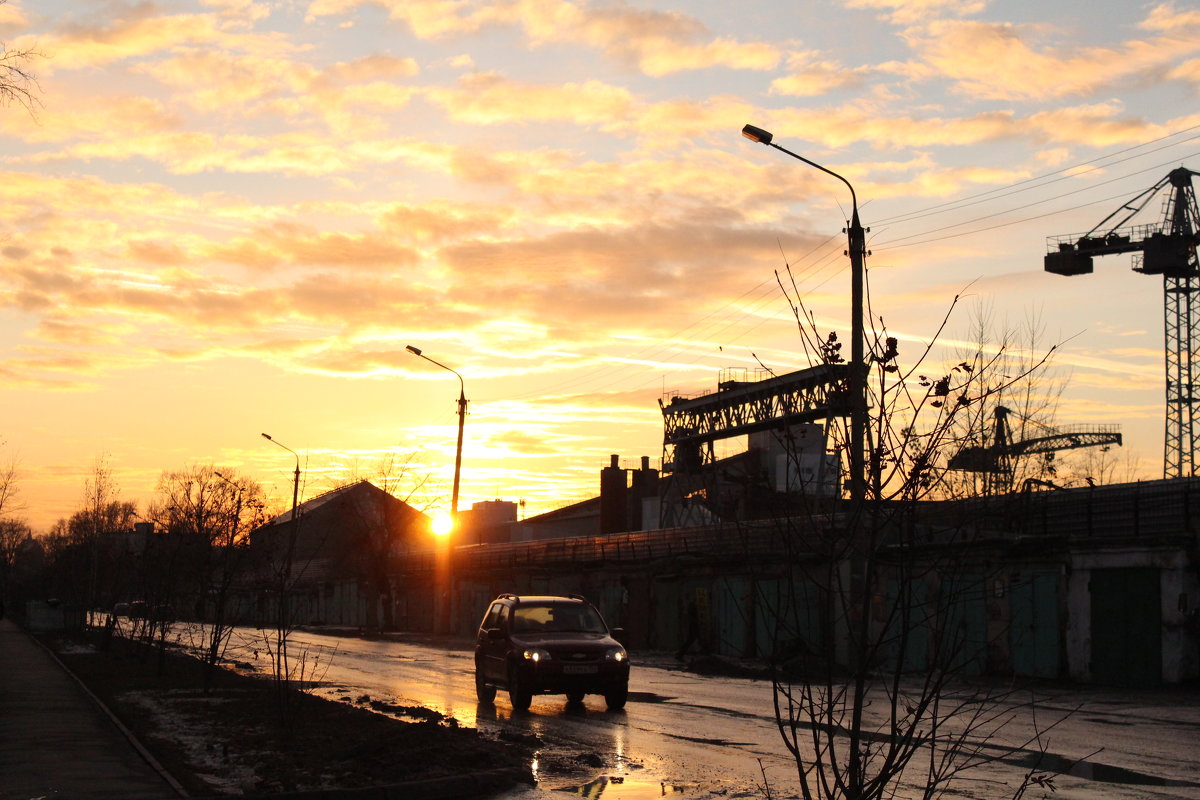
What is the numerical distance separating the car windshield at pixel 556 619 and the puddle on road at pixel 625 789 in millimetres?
8500

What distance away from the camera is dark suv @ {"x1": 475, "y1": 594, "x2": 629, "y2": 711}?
63.8 ft

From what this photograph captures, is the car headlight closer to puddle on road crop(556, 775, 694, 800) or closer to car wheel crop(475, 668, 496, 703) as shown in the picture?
car wheel crop(475, 668, 496, 703)

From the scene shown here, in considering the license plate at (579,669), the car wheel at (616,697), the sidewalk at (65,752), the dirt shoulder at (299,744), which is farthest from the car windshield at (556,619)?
the sidewalk at (65,752)

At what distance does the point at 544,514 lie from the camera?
10888cm

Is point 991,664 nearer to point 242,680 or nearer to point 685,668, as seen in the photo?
point 685,668

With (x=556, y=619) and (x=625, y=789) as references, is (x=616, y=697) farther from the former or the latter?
(x=625, y=789)

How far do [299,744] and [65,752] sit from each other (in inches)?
98.1

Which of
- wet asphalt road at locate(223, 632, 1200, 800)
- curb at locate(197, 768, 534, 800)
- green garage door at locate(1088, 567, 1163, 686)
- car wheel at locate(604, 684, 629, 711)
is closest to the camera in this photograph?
curb at locate(197, 768, 534, 800)

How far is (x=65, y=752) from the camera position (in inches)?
530

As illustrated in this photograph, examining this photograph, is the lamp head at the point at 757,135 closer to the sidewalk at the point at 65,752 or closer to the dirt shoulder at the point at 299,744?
the dirt shoulder at the point at 299,744

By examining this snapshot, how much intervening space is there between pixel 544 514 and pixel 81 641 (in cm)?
6319

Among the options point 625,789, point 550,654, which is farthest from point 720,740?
point 550,654

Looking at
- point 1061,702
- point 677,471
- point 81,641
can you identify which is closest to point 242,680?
point 1061,702

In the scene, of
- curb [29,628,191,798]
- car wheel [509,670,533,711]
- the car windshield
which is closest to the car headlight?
the car windshield
